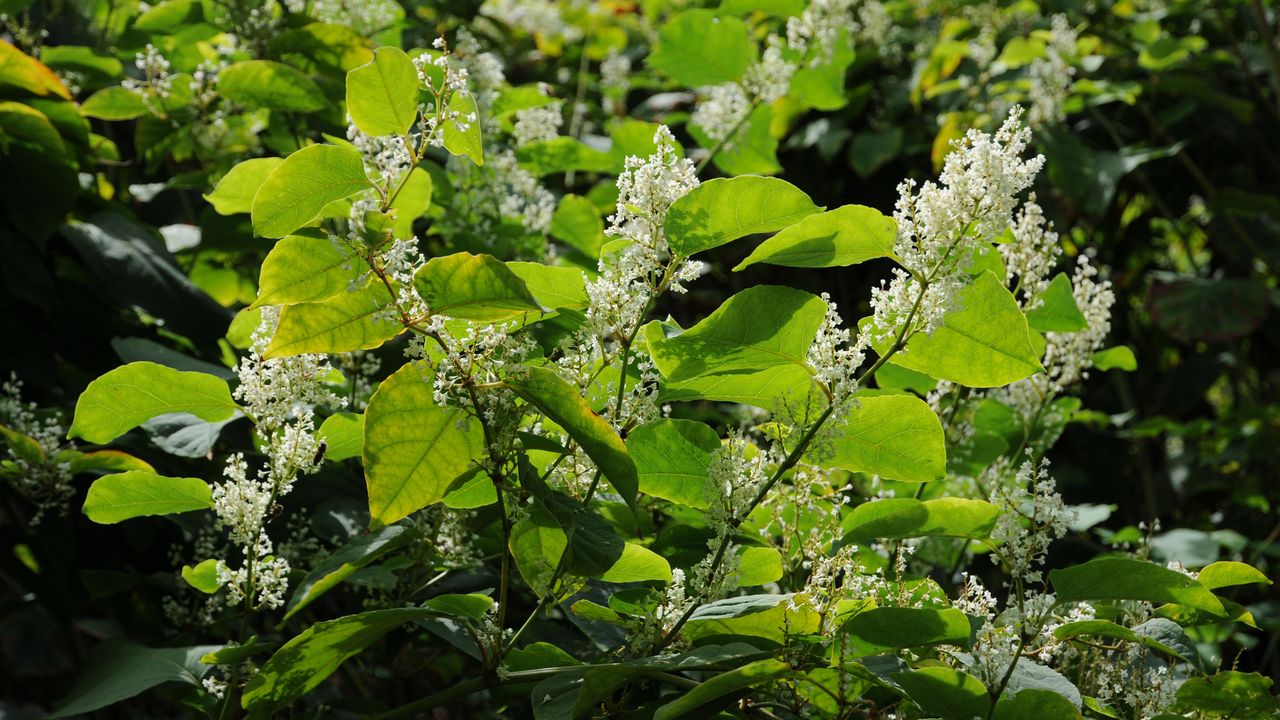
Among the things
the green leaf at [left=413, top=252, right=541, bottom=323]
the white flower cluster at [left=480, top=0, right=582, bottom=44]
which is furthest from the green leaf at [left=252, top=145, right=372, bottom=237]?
the white flower cluster at [left=480, top=0, right=582, bottom=44]

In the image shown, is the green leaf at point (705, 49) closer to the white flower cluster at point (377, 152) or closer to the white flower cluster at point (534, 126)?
the white flower cluster at point (534, 126)

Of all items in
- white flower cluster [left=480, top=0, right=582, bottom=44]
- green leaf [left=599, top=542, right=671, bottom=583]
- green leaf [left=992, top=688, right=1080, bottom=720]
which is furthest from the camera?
white flower cluster [left=480, top=0, right=582, bottom=44]

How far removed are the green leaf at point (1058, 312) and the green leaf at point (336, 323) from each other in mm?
985

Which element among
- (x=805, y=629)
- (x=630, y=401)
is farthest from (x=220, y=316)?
(x=805, y=629)

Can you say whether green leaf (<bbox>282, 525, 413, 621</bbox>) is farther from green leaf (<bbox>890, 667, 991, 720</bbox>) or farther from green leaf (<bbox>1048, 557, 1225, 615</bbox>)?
green leaf (<bbox>1048, 557, 1225, 615</bbox>)

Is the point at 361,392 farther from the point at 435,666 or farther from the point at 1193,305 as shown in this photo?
the point at 1193,305

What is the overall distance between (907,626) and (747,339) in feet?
1.13

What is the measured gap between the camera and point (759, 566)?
4.19 feet

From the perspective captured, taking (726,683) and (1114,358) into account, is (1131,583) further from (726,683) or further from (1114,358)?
(1114,358)

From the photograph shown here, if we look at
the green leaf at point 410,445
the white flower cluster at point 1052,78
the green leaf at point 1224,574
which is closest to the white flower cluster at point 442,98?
the green leaf at point 410,445

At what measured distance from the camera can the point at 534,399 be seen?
1018mm

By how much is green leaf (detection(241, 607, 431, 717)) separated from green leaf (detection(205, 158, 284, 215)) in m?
0.71

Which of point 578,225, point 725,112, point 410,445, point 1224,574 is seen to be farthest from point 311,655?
point 725,112

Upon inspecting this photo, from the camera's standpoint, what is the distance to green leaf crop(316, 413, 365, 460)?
4.44 feet
